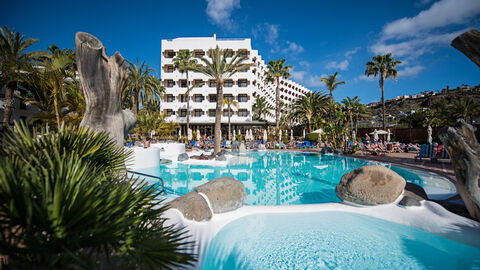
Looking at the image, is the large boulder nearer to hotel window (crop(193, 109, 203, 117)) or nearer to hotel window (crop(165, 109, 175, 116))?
hotel window (crop(193, 109, 203, 117))

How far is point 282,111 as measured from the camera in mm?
51688

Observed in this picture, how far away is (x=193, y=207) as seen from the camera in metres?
3.92

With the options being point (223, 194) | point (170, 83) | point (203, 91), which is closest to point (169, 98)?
point (170, 83)

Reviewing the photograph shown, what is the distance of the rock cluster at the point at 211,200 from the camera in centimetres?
389

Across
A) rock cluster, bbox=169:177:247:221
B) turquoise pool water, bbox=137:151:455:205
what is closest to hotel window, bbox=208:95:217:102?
turquoise pool water, bbox=137:151:455:205

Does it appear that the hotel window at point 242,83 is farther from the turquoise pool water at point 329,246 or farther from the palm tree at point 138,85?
the turquoise pool water at point 329,246

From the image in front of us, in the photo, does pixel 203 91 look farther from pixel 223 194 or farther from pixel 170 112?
pixel 223 194

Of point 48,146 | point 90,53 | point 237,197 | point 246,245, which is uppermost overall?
point 90,53

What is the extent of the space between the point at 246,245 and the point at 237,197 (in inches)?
46.1

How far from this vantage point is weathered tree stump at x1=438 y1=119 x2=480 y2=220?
3.72 metres

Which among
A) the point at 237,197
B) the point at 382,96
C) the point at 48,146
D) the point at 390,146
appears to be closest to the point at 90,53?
the point at 48,146

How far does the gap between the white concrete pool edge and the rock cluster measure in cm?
12

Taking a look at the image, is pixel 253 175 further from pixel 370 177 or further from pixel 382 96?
pixel 382 96

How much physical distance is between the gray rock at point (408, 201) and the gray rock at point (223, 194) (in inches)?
143
